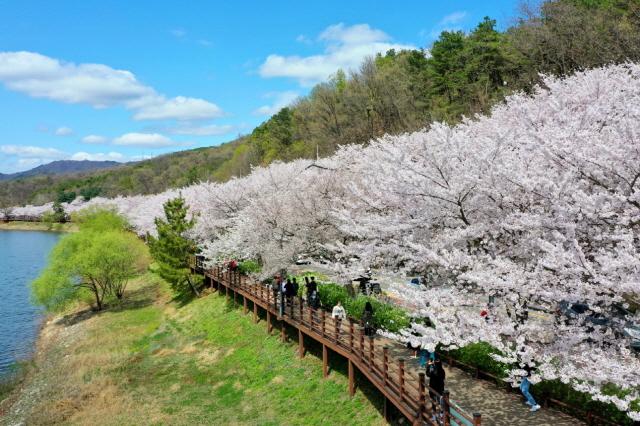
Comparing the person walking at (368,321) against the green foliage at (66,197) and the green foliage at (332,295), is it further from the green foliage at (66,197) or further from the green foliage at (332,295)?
the green foliage at (66,197)

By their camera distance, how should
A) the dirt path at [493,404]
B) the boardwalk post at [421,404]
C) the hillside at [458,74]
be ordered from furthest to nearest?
1. the hillside at [458,74]
2. the dirt path at [493,404]
3. the boardwalk post at [421,404]

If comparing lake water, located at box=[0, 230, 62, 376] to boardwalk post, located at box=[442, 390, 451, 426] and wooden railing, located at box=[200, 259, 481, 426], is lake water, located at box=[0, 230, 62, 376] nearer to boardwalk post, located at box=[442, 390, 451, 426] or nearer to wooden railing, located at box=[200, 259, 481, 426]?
wooden railing, located at box=[200, 259, 481, 426]

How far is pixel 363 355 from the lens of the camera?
16.0 meters

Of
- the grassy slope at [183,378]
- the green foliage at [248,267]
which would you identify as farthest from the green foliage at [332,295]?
the green foliage at [248,267]

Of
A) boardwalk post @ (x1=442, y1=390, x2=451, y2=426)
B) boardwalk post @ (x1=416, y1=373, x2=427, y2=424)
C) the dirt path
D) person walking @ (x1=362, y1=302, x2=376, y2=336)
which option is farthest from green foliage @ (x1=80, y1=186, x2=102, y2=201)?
boardwalk post @ (x1=442, y1=390, x2=451, y2=426)

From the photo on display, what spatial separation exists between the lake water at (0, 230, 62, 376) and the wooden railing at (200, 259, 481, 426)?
49.6 ft

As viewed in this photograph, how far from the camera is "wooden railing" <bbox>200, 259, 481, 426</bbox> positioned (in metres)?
11.0

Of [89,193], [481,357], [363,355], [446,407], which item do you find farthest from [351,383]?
[89,193]

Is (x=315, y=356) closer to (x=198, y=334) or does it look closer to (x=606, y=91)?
(x=198, y=334)

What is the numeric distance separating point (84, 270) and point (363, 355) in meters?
29.9

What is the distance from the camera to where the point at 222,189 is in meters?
40.4

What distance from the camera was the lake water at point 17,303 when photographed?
31922 mm

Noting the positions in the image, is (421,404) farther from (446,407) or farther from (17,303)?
(17,303)

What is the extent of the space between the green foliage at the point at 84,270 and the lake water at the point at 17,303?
263 cm
